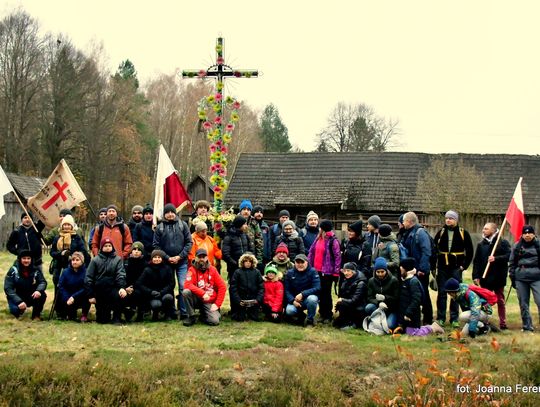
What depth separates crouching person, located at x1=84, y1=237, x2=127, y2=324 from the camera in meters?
9.63

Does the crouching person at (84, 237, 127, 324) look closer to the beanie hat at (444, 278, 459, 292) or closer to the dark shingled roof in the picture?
the beanie hat at (444, 278, 459, 292)

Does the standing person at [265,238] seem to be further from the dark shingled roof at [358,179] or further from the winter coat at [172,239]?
the dark shingled roof at [358,179]

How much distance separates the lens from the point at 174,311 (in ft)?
33.0

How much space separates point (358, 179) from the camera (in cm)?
3066

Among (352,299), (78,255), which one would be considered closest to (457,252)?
(352,299)

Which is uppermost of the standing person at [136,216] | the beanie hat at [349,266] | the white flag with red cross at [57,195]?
the white flag with red cross at [57,195]

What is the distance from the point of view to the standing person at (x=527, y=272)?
9.48 m

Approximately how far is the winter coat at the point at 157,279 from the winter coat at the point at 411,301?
3670mm

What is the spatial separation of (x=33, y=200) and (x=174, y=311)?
11.5ft

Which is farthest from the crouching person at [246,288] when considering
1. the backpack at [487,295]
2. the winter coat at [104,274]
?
the backpack at [487,295]

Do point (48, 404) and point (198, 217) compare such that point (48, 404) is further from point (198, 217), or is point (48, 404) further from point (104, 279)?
point (198, 217)

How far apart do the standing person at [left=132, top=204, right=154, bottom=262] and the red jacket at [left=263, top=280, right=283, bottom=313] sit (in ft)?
7.03

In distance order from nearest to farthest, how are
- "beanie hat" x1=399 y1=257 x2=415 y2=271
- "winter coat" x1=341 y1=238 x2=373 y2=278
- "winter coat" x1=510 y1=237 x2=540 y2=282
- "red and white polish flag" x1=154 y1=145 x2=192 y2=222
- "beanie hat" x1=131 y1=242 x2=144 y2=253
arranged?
"beanie hat" x1=399 y1=257 x2=415 y2=271 → "winter coat" x1=510 y1=237 x2=540 y2=282 → "beanie hat" x1=131 y1=242 x2=144 y2=253 → "winter coat" x1=341 y1=238 x2=373 y2=278 → "red and white polish flag" x1=154 y1=145 x2=192 y2=222

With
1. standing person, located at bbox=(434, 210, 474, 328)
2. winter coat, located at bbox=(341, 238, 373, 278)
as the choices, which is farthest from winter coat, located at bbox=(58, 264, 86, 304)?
standing person, located at bbox=(434, 210, 474, 328)
